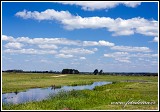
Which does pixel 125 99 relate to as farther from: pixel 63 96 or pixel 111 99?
pixel 63 96

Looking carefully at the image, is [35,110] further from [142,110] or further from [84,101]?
[142,110]

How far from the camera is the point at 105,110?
2689cm

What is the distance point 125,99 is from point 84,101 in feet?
18.5

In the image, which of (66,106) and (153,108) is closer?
(153,108)

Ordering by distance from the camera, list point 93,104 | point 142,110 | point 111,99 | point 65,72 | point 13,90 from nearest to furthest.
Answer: point 142,110 < point 93,104 < point 111,99 < point 13,90 < point 65,72

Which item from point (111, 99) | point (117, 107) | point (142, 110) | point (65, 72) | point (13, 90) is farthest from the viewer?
point (65, 72)

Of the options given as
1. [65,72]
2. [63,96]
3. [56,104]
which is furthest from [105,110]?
[65,72]

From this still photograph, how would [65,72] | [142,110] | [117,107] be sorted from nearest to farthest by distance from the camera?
[142,110]
[117,107]
[65,72]

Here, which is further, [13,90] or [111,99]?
[13,90]

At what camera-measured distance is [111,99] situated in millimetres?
34594

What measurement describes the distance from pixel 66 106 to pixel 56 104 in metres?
1.19

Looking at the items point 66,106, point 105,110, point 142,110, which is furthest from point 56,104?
point 142,110

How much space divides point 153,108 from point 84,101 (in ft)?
24.8

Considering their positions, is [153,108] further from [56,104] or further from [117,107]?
[56,104]
